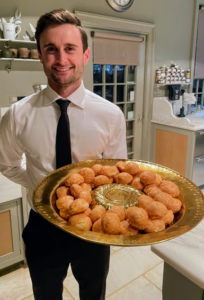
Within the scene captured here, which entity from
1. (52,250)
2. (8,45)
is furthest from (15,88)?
(52,250)

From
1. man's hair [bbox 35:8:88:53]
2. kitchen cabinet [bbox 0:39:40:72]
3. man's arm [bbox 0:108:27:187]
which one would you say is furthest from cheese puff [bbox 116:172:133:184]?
kitchen cabinet [bbox 0:39:40:72]

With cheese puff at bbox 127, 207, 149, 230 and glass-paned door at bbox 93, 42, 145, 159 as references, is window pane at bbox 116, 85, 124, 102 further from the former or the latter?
cheese puff at bbox 127, 207, 149, 230

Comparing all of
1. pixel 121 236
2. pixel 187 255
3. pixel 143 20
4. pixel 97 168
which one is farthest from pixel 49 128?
pixel 143 20

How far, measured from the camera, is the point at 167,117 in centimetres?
333

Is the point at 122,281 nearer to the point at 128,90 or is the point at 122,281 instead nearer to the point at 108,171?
the point at 108,171

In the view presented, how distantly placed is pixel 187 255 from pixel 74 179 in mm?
445

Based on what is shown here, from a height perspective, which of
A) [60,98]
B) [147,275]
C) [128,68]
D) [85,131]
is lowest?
[147,275]

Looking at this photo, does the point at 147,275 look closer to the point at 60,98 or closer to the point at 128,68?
the point at 60,98

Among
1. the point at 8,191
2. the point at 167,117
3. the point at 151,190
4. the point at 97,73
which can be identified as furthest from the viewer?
the point at 167,117

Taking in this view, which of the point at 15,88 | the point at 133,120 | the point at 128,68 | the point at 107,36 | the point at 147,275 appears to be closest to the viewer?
the point at 147,275

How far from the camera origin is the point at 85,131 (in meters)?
1.16

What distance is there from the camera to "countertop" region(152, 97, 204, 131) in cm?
313

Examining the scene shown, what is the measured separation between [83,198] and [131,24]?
261 cm

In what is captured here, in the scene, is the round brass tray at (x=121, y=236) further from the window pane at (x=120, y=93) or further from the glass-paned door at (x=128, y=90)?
the window pane at (x=120, y=93)
